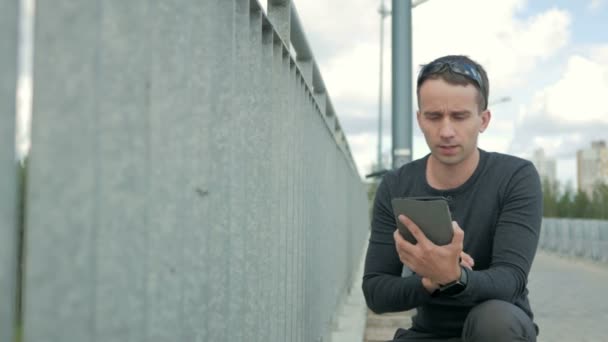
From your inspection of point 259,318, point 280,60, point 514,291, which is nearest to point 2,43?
point 259,318

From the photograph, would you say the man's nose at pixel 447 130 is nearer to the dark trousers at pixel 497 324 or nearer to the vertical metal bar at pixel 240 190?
the dark trousers at pixel 497 324

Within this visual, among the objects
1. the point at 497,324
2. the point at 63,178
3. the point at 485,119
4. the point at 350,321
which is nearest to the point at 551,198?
the point at 350,321

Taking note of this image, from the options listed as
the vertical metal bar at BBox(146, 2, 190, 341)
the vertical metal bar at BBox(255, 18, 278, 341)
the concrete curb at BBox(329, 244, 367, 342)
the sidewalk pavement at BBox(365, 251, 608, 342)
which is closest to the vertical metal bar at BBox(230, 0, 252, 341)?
the vertical metal bar at BBox(255, 18, 278, 341)

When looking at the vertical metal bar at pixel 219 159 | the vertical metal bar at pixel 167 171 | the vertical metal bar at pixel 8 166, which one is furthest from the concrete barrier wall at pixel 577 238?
the vertical metal bar at pixel 8 166

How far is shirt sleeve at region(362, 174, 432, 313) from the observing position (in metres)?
2.97

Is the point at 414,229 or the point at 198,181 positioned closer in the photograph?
the point at 198,181

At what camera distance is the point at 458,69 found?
2924 mm

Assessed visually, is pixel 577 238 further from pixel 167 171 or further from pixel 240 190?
pixel 167 171

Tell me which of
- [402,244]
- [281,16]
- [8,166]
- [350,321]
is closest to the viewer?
[8,166]

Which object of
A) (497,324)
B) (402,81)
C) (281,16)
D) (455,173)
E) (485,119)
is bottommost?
(497,324)

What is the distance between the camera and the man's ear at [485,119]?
3.05 meters

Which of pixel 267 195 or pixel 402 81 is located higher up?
pixel 402 81

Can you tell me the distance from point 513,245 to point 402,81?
454cm

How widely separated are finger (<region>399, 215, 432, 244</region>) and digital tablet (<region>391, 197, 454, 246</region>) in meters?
0.01
